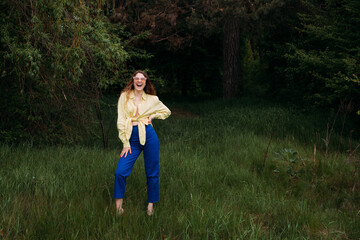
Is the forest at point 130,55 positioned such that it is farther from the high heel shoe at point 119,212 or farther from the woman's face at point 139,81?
the high heel shoe at point 119,212

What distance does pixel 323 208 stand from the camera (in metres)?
4.39

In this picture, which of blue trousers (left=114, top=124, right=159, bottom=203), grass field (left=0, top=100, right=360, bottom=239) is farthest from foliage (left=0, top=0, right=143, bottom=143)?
blue trousers (left=114, top=124, right=159, bottom=203)

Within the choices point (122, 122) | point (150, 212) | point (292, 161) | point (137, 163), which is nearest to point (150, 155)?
point (122, 122)

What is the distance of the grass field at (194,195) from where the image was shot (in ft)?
10.2

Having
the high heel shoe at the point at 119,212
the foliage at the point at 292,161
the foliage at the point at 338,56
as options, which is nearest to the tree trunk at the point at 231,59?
the foliage at the point at 338,56

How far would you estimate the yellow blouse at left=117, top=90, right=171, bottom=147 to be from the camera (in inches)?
137

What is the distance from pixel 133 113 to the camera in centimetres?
355

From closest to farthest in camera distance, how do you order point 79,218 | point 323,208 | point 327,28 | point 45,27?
1. point 79,218
2. point 323,208
3. point 45,27
4. point 327,28

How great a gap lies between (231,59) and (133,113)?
10845 millimetres

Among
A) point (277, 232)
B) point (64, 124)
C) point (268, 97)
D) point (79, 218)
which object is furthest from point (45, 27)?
point (268, 97)

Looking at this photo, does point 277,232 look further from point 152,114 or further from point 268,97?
point 268,97

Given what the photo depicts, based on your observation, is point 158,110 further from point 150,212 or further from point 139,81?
point 150,212

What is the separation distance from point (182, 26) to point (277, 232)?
46.4ft

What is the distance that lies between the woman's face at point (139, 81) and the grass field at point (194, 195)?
1.33 metres
